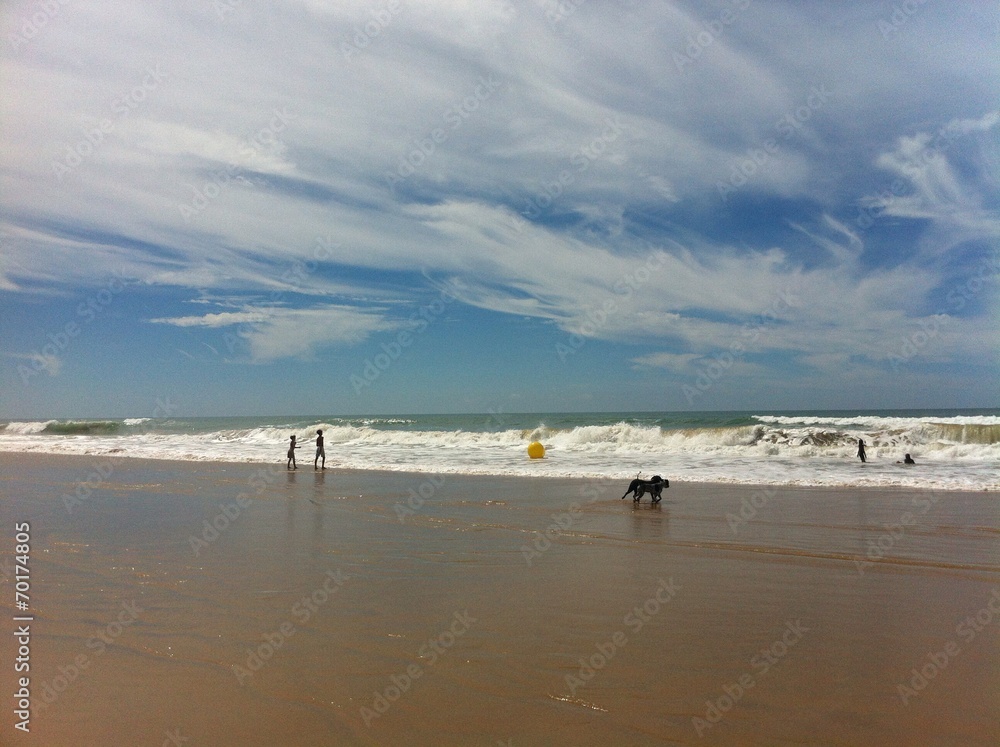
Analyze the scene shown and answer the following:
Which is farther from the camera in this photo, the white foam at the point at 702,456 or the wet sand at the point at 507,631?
the white foam at the point at 702,456

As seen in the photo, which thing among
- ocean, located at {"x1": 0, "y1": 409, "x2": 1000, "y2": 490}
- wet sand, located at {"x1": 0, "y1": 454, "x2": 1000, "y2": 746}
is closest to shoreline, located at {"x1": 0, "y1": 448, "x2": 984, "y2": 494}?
ocean, located at {"x1": 0, "y1": 409, "x2": 1000, "y2": 490}

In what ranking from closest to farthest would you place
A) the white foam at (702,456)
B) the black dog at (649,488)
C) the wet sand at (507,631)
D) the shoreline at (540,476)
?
the wet sand at (507,631) < the black dog at (649,488) < the shoreline at (540,476) < the white foam at (702,456)

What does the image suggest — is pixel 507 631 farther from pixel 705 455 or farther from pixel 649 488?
pixel 705 455

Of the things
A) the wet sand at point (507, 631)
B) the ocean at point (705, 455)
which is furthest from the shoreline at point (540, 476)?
the wet sand at point (507, 631)

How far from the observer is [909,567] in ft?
28.2

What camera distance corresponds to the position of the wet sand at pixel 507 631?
13.8 ft

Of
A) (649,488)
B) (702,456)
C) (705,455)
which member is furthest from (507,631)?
(705,455)

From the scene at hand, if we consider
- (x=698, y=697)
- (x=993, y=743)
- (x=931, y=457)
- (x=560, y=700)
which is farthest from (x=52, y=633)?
(x=931, y=457)

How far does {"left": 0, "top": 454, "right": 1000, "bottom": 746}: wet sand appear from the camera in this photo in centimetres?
421

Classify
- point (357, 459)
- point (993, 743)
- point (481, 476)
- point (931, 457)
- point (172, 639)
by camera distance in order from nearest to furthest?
point (993, 743) → point (172, 639) → point (481, 476) → point (931, 457) → point (357, 459)

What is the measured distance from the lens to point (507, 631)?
19.3 feet

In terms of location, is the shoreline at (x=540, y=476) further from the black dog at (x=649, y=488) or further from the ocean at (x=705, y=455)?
the black dog at (x=649, y=488)

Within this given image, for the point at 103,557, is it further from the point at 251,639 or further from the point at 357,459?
the point at 357,459

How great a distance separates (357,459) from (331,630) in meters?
24.4
